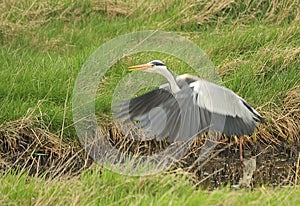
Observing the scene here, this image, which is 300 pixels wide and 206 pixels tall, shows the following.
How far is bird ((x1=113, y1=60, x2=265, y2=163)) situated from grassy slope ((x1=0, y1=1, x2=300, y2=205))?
0.85 metres

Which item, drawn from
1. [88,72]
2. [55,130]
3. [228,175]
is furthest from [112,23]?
[228,175]

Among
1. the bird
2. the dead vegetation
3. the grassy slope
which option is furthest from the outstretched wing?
the grassy slope

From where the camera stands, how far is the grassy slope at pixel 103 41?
6906 millimetres

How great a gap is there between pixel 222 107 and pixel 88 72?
1.85 metres

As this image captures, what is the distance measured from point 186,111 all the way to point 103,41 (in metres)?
2.53

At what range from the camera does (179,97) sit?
5.60 m

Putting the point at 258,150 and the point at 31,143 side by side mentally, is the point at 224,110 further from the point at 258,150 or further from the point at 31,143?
the point at 31,143

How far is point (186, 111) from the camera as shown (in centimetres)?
550

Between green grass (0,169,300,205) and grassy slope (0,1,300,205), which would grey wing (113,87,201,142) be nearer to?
green grass (0,169,300,205)

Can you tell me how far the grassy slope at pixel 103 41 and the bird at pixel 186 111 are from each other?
2.79ft

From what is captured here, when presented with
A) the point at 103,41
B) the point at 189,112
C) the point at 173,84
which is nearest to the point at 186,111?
the point at 189,112

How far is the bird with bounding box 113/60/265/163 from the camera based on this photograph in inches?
216

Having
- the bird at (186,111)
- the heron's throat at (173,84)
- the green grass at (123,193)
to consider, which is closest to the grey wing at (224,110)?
the bird at (186,111)

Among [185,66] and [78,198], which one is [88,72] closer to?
[185,66]
